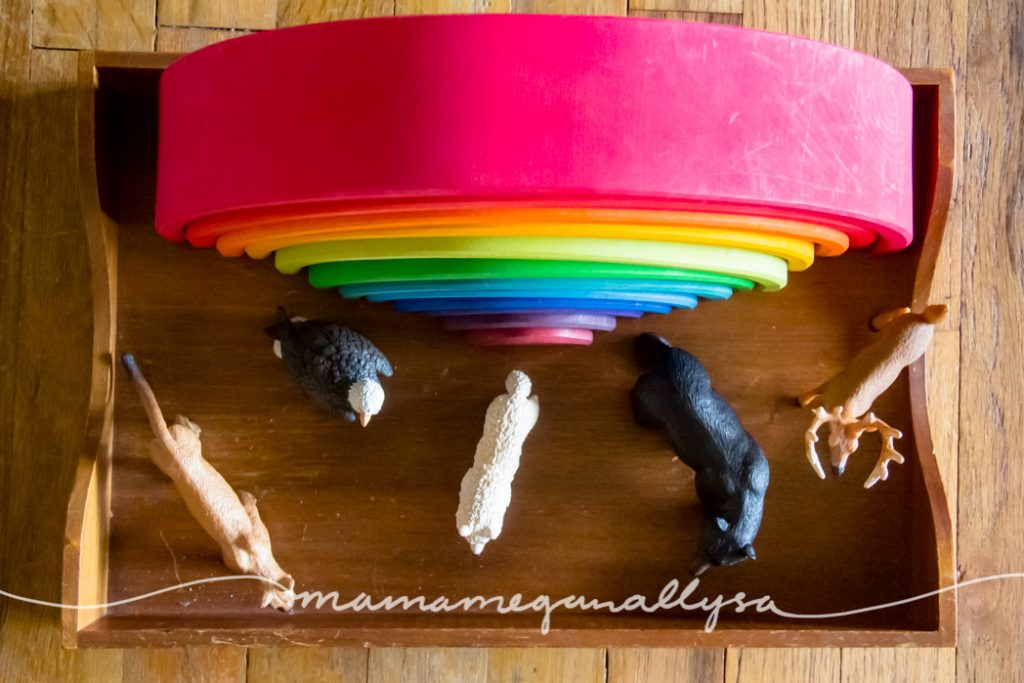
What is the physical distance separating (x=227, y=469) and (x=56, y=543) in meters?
0.13

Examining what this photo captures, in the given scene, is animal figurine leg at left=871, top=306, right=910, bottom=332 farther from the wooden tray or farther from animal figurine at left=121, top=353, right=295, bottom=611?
animal figurine at left=121, top=353, right=295, bottom=611

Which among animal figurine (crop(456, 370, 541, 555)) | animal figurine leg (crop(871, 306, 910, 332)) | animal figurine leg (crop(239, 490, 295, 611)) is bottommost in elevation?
animal figurine leg (crop(239, 490, 295, 611))

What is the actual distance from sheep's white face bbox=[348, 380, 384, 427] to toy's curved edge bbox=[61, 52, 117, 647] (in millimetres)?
157

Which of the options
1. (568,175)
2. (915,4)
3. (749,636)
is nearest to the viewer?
(568,175)

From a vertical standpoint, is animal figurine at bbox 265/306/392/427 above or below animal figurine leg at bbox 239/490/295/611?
above

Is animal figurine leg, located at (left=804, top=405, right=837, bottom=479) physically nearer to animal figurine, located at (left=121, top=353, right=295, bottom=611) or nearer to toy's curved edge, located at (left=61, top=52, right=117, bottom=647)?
animal figurine, located at (left=121, top=353, right=295, bottom=611)

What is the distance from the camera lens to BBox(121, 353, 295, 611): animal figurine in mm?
594

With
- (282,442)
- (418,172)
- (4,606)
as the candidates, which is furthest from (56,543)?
(418,172)

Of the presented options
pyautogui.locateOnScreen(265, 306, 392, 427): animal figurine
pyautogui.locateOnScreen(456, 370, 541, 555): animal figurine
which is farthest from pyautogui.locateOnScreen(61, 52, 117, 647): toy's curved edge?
pyautogui.locateOnScreen(456, 370, 541, 555): animal figurine

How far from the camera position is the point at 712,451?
0.59 meters

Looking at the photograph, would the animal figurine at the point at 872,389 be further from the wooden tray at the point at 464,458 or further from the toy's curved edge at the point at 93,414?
the toy's curved edge at the point at 93,414

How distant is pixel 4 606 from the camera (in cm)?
65

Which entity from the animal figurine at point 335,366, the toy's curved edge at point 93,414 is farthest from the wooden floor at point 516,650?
the animal figurine at point 335,366

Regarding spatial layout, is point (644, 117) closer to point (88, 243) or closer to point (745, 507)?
point (745, 507)
